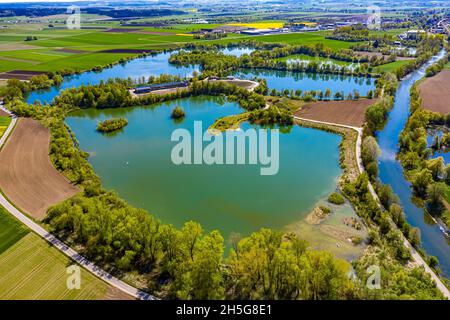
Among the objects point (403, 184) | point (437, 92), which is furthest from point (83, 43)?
point (403, 184)

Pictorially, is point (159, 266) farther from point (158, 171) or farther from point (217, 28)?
point (217, 28)

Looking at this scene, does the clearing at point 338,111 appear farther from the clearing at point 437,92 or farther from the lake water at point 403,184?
the clearing at point 437,92

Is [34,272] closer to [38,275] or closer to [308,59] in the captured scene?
[38,275]

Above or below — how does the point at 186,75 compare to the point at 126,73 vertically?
below

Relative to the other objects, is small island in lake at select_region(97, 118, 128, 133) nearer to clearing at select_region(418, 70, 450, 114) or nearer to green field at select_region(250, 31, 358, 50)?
clearing at select_region(418, 70, 450, 114)

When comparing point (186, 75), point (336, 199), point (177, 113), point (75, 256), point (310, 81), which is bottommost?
point (75, 256)

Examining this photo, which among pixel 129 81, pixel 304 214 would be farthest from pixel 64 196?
pixel 129 81
